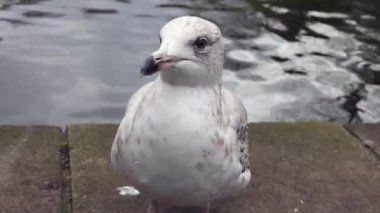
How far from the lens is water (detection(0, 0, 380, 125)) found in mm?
5750

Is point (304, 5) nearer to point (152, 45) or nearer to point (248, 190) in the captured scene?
point (152, 45)

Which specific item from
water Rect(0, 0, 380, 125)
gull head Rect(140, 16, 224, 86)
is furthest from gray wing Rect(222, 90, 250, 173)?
water Rect(0, 0, 380, 125)

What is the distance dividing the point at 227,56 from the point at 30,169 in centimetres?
328

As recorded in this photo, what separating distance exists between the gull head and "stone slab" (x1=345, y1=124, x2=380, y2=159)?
1639 mm

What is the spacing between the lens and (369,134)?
4.49 meters

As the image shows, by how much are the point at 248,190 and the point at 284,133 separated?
0.78 metres

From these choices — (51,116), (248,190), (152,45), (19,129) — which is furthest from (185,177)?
(152,45)

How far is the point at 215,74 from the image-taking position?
2912 mm

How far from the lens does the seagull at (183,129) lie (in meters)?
2.77

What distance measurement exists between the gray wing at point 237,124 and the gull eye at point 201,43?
1.14 ft

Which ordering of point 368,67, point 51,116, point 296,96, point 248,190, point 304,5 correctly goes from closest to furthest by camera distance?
point 248,190, point 51,116, point 296,96, point 368,67, point 304,5

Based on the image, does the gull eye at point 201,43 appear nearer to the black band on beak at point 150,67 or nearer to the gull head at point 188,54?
the gull head at point 188,54

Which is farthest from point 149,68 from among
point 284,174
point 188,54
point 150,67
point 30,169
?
point 284,174

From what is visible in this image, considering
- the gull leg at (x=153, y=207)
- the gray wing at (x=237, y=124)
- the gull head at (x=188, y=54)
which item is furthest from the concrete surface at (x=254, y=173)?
the gull head at (x=188, y=54)
